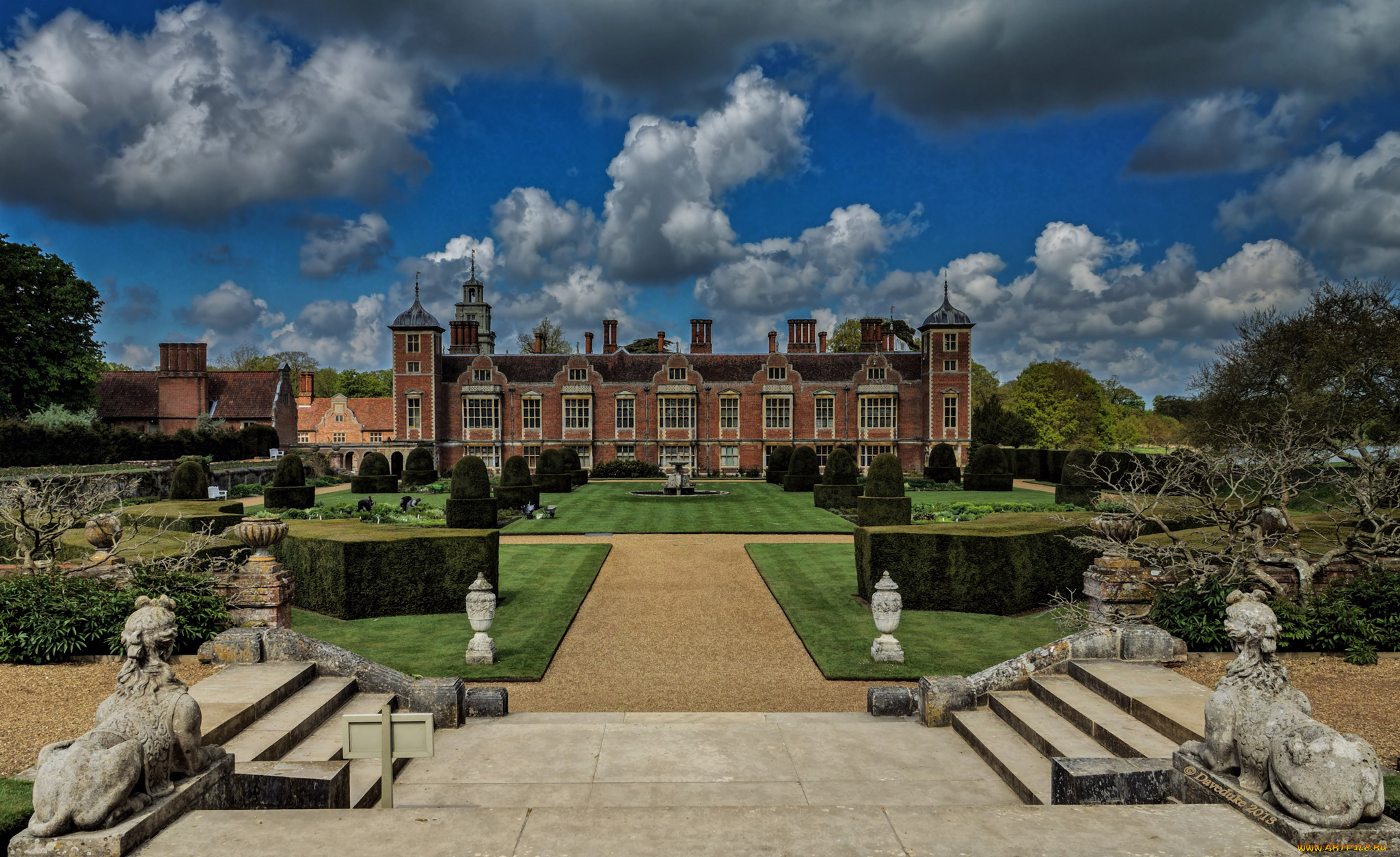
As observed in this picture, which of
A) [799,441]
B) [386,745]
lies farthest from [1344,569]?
[799,441]

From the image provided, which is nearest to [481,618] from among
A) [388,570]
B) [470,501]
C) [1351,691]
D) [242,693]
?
[242,693]

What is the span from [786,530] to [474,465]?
9470 mm

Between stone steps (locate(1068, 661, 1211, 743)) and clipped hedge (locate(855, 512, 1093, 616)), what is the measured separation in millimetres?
4714

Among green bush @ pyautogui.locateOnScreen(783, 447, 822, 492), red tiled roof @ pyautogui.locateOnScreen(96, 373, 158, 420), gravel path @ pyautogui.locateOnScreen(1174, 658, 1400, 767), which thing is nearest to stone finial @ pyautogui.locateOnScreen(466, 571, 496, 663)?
gravel path @ pyautogui.locateOnScreen(1174, 658, 1400, 767)

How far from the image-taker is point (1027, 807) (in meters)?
4.82

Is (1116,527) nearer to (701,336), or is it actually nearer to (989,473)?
(989,473)

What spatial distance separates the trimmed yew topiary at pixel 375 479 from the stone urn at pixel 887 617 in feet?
98.2

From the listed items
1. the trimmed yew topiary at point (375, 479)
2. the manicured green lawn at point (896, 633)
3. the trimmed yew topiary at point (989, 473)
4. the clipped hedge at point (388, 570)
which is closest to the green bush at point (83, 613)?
the clipped hedge at point (388, 570)

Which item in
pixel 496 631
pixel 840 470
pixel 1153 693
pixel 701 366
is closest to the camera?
pixel 1153 693

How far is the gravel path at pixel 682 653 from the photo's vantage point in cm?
945

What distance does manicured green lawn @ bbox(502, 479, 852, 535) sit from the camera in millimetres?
23734

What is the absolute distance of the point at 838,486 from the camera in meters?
29.2

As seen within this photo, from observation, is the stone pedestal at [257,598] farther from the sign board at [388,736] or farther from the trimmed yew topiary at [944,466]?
the trimmed yew topiary at [944,466]

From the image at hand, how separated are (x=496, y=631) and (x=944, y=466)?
33.0 m
